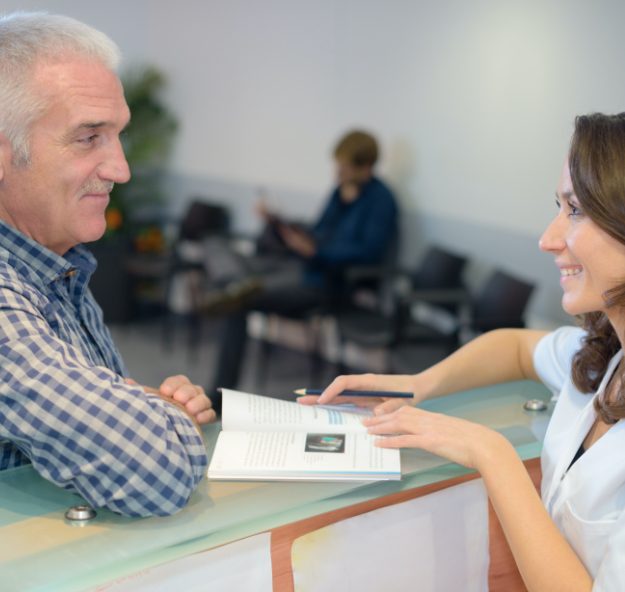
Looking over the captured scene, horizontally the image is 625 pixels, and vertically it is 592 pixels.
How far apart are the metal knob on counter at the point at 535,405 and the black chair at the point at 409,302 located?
8.75 ft

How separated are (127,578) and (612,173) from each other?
3.11 ft

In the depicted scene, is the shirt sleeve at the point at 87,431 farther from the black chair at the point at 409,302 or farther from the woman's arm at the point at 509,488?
the black chair at the point at 409,302

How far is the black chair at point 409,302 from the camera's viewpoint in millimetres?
4547

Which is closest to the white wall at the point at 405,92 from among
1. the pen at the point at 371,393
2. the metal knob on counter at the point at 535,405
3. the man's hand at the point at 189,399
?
the metal knob on counter at the point at 535,405

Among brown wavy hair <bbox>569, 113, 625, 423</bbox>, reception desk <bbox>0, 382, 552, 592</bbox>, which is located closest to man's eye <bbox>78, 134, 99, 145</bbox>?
reception desk <bbox>0, 382, 552, 592</bbox>

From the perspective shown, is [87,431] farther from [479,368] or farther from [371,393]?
[479,368]

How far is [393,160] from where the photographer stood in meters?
5.47

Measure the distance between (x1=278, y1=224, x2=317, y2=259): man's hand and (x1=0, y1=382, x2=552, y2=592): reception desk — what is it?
12.3 feet

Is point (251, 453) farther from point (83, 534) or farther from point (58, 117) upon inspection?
point (58, 117)

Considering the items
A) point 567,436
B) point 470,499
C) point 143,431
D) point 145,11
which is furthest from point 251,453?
point 145,11

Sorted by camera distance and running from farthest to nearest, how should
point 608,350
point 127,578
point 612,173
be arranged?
1. point 608,350
2. point 612,173
3. point 127,578

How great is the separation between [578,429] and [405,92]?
4007mm

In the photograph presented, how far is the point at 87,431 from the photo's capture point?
128cm

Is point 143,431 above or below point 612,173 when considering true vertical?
below
